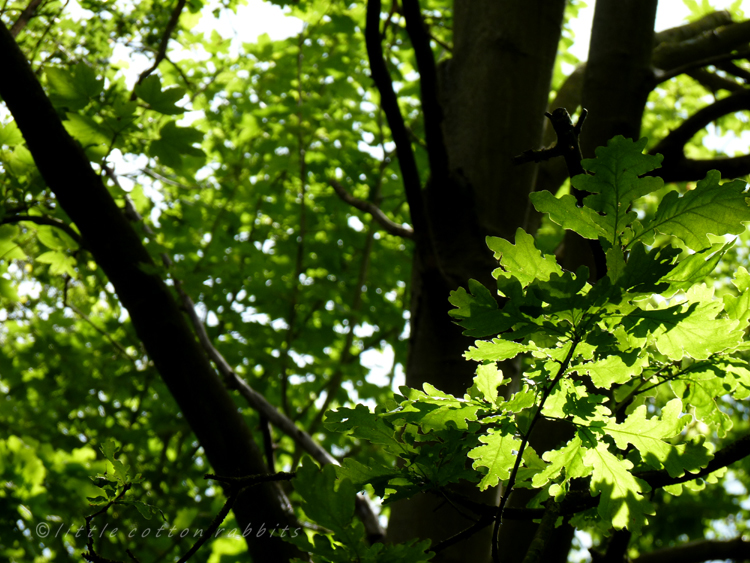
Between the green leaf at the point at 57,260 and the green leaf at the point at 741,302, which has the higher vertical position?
the green leaf at the point at 57,260

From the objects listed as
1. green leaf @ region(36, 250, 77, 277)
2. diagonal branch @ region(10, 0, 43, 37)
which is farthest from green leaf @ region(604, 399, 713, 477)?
diagonal branch @ region(10, 0, 43, 37)

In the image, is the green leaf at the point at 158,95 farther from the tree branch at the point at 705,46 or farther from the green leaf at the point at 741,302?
the tree branch at the point at 705,46

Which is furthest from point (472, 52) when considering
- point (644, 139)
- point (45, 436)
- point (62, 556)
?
point (45, 436)

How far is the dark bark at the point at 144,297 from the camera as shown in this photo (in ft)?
6.11

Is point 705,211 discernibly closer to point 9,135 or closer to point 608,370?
point 608,370

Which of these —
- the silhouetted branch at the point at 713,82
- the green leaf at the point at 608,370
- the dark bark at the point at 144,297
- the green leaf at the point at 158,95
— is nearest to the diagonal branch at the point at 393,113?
the green leaf at the point at 158,95

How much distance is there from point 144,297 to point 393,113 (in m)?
1.02

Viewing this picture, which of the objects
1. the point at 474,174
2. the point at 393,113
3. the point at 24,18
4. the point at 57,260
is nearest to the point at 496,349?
the point at 393,113

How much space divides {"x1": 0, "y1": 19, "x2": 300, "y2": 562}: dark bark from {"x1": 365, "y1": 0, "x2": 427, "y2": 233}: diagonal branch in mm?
884

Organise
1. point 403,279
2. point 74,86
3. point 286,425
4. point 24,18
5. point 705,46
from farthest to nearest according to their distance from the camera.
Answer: point 403,279 → point 705,46 → point 24,18 → point 286,425 → point 74,86

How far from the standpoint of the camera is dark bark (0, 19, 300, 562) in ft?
6.11

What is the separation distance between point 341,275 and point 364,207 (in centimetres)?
173

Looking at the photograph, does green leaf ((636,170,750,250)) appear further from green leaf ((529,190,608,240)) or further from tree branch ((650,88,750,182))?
tree branch ((650,88,750,182))

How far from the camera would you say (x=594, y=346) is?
32.7 inches
